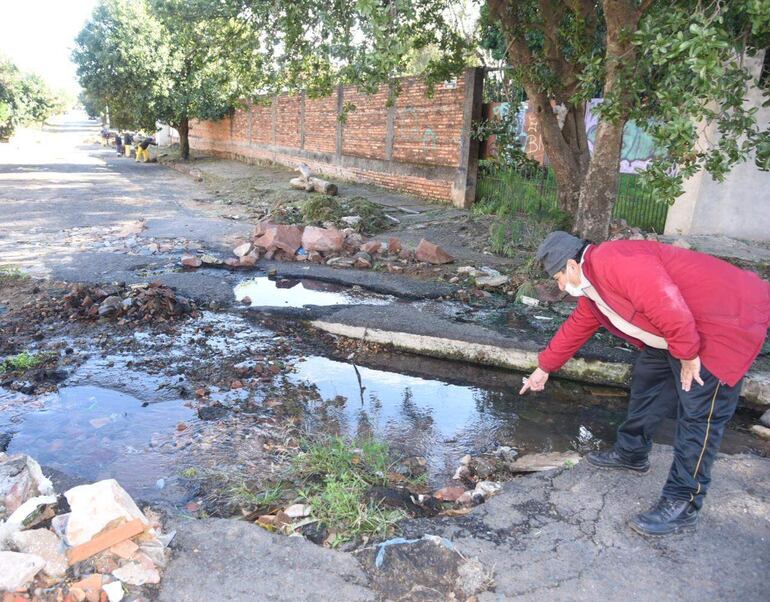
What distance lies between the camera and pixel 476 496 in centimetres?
319

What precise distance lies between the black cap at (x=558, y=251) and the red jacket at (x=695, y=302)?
0.14m

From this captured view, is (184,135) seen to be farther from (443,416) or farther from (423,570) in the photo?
(423,570)

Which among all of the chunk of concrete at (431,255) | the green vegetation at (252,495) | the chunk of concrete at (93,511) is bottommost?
the green vegetation at (252,495)

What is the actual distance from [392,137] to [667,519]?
42.0 ft

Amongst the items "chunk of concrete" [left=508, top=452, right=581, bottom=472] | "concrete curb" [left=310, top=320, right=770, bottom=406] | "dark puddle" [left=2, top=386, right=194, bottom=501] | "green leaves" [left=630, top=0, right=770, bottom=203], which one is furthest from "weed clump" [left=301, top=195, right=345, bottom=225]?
"chunk of concrete" [left=508, top=452, right=581, bottom=472]

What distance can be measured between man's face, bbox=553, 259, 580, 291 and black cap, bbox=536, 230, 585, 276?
0.06 feet

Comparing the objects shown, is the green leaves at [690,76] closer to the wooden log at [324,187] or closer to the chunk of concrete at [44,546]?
the chunk of concrete at [44,546]

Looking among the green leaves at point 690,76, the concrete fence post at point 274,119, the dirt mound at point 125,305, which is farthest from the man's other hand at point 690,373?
the concrete fence post at point 274,119

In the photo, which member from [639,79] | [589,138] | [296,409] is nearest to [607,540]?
[296,409]

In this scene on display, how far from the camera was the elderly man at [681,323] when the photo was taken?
2.52 m

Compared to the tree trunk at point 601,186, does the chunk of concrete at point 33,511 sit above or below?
below

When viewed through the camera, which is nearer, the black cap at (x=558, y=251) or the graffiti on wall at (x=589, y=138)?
the black cap at (x=558, y=251)

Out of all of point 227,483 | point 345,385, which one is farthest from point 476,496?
point 345,385

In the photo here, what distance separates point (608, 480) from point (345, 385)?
2231 millimetres
